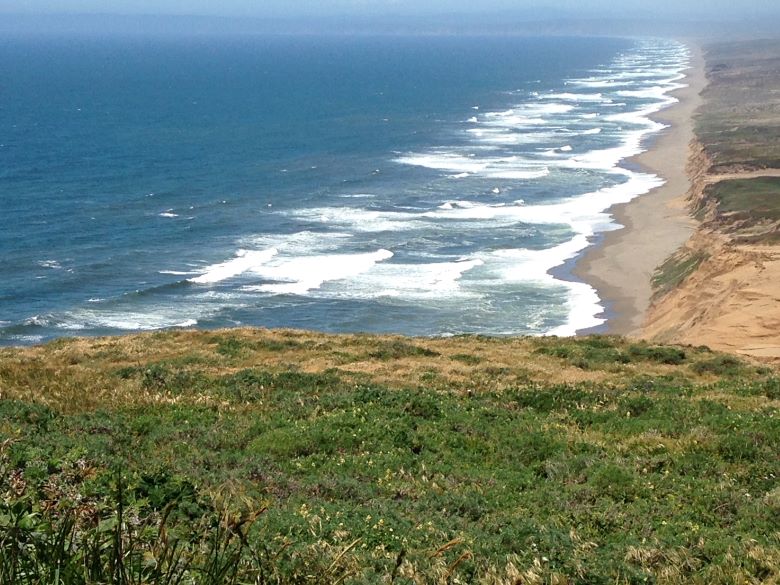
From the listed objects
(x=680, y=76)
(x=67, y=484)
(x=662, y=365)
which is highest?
(x=67, y=484)

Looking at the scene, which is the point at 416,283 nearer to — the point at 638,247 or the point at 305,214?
the point at 638,247

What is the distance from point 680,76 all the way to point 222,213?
14589cm

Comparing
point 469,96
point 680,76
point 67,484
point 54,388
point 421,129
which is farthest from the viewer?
point 680,76

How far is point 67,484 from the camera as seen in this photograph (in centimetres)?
897

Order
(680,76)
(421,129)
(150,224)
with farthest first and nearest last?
(680,76) → (421,129) → (150,224)

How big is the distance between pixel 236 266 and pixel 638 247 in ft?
79.3

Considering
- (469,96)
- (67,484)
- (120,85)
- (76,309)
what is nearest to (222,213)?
(76,309)

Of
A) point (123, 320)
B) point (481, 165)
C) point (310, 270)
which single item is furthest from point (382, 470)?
point (481, 165)

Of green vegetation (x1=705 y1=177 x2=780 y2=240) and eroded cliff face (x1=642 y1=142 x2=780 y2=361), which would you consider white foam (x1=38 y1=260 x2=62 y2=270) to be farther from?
green vegetation (x1=705 y1=177 x2=780 y2=240)

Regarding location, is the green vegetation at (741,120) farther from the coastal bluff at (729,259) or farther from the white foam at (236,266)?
the white foam at (236,266)

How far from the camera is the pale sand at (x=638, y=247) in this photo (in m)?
46.8

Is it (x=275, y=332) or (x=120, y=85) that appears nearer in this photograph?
(x=275, y=332)

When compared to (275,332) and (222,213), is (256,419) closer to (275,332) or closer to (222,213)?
(275,332)

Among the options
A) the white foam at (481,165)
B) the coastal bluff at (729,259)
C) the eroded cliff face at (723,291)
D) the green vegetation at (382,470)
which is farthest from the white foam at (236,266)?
the white foam at (481,165)
